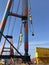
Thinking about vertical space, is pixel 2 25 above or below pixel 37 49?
above

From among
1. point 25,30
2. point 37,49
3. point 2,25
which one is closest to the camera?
point 37,49

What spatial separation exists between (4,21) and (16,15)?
4986 millimetres

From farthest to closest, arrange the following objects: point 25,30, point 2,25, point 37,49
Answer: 1. point 25,30
2. point 2,25
3. point 37,49

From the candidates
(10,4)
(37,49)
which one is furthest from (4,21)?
(37,49)

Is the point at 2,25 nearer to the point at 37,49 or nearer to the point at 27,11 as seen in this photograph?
the point at 27,11

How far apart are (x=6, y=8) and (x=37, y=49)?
15766 mm

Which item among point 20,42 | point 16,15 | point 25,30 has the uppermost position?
point 16,15

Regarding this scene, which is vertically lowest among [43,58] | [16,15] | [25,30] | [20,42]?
[43,58]

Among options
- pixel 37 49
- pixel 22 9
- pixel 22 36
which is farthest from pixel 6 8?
pixel 37 49

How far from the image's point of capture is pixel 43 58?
32.7 metres

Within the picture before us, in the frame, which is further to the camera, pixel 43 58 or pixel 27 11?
pixel 27 11

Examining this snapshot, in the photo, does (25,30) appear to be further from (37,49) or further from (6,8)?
(37,49)

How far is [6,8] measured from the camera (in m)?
42.8

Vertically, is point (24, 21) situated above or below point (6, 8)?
below
